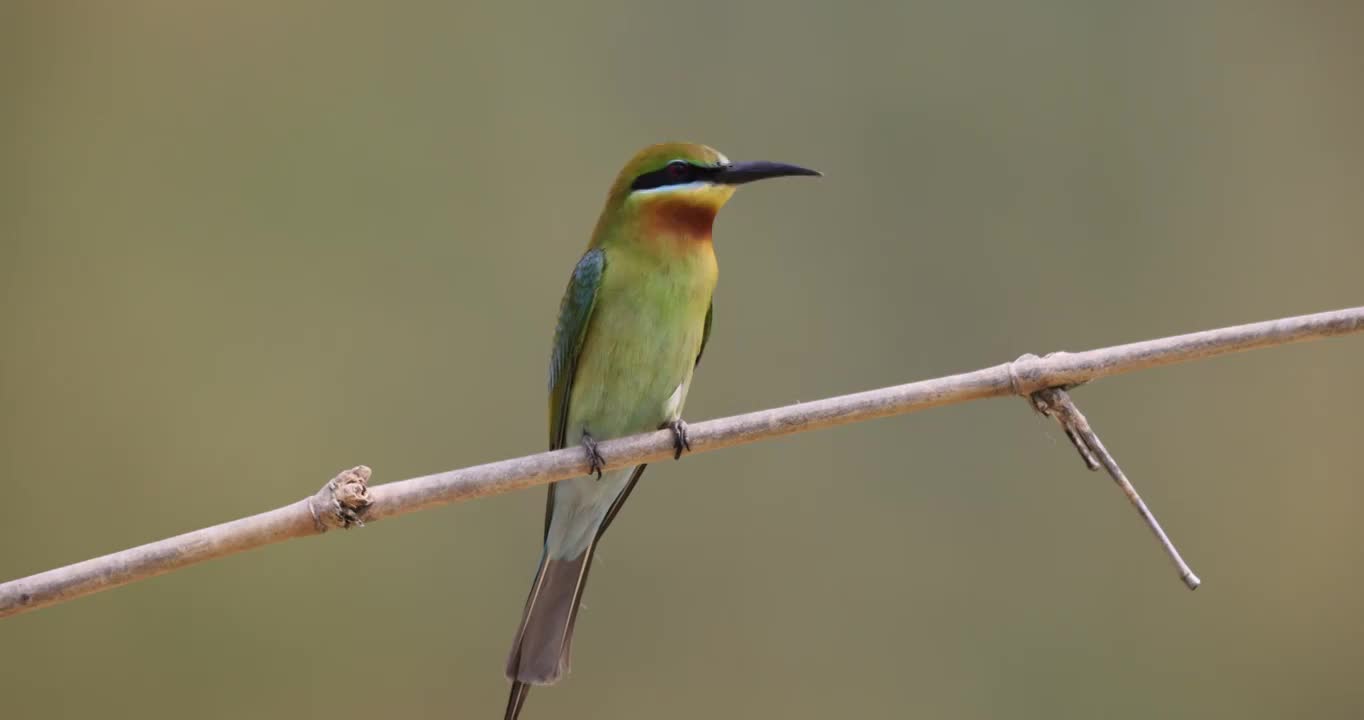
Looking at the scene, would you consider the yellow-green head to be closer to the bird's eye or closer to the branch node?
the bird's eye

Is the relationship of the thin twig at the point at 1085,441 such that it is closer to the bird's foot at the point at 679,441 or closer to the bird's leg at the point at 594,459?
the bird's foot at the point at 679,441

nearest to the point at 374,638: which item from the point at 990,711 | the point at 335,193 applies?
the point at 335,193

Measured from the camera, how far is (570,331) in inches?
103

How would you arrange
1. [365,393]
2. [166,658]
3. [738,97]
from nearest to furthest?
[166,658] → [365,393] → [738,97]

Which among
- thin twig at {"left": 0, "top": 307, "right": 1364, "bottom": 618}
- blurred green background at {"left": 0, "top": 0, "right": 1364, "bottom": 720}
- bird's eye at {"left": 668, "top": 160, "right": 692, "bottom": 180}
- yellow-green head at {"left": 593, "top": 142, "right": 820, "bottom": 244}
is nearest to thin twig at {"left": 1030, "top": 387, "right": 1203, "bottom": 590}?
thin twig at {"left": 0, "top": 307, "right": 1364, "bottom": 618}

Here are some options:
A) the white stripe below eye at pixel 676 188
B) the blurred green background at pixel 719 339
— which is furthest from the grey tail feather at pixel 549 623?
the blurred green background at pixel 719 339

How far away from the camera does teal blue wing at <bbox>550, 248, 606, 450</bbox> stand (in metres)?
2.58

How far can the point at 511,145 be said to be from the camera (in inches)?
145

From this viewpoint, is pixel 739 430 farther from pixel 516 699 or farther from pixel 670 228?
pixel 516 699

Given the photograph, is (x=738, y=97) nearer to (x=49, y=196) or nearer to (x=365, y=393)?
(x=365, y=393)

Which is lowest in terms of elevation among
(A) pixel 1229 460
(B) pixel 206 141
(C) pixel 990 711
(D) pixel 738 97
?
(C) pixel 990 711

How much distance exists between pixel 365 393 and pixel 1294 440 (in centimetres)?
256

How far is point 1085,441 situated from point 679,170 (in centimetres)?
95

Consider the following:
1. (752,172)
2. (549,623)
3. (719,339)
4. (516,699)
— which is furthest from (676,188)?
(719,339)
